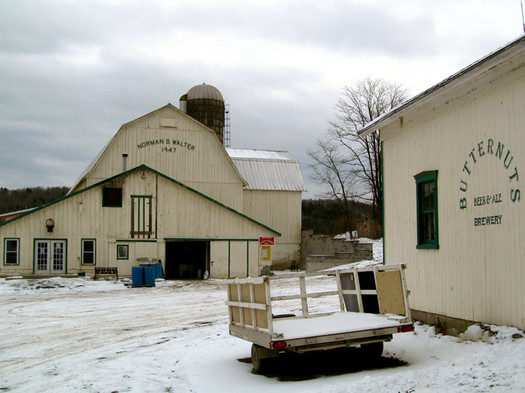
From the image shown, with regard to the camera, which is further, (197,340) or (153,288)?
(153,288)

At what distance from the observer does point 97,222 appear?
32500 millimetres

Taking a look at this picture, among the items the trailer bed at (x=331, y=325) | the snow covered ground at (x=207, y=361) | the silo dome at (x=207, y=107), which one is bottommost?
the snow covered ground at (x=207, y=361)

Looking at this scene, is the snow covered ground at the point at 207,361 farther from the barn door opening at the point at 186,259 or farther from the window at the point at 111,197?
the barn door opening at the point at 186,259

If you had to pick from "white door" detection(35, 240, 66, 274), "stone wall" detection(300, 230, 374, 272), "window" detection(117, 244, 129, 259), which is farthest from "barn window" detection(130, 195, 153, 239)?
"stone wall" detection(300, 230, 374, 272)

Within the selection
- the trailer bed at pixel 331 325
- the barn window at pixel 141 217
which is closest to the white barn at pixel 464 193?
the trailer bed at pixel 331 325

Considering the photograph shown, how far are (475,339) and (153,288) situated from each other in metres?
20.2

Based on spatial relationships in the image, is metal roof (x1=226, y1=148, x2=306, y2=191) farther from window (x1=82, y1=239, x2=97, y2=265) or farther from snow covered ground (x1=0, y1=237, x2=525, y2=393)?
snow covered ground (x1=0, y1=237, x2=525, y2=393)

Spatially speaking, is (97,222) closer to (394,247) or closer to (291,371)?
(394,247)

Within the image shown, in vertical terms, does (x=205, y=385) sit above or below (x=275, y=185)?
below

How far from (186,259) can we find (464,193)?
3029cm

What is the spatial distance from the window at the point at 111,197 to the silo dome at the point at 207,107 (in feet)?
49.2

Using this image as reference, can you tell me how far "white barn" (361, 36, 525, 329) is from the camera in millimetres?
9359

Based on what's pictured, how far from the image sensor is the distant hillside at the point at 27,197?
4783 inches

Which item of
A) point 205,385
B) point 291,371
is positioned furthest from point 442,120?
point 205,385
